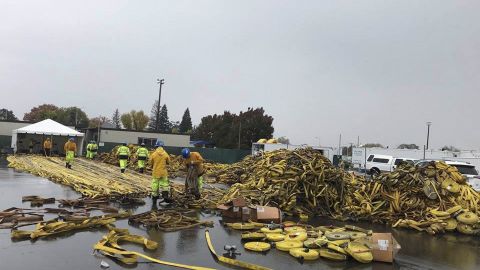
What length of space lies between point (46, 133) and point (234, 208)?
87.1ft

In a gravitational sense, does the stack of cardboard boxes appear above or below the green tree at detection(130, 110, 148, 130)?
below

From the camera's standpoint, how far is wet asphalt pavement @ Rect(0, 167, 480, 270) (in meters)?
6.29

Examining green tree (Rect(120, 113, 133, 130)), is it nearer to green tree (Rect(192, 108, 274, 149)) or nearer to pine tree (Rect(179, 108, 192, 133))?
green tree (Rect(192, 108, 274, 149))

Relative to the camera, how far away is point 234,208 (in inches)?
410

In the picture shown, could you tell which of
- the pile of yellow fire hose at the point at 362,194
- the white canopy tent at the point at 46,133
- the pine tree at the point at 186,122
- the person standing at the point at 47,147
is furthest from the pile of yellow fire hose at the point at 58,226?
the pine tree at the point at 186,122

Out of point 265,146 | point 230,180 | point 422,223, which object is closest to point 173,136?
point 265,146

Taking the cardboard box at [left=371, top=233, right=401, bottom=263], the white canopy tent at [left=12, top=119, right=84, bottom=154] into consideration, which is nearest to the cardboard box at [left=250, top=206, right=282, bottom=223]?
the cardboard box at [left=371, top=233, right=401, bottom=263]

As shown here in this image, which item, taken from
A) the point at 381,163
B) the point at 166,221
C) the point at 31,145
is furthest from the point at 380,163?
the point at 31,145

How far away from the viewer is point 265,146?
130ft

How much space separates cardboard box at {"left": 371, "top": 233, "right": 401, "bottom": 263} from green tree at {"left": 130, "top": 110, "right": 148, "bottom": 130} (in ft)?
275

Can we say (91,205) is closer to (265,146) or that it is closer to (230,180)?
(230,180)

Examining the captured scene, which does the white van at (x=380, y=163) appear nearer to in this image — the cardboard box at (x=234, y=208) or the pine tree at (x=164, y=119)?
the cardboard box at (x=234, y=208)

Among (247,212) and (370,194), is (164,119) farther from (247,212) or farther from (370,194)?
(247,212)

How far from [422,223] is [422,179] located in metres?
1.96
